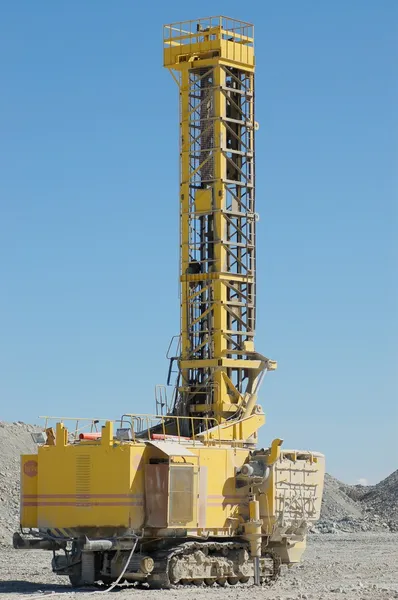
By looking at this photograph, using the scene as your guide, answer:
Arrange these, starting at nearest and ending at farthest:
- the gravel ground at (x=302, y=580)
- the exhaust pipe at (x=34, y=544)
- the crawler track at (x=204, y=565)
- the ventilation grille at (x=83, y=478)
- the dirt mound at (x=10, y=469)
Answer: the gravel ground at (x=302, y=580)
the crawler track at (x=204, y=565)
the ventilation grille at (x=83, y=478)
the exhaust pipe at (x=34, y=544)
the dirt mound at (x=10, y=469)

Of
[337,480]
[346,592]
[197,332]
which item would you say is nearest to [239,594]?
[346,592]

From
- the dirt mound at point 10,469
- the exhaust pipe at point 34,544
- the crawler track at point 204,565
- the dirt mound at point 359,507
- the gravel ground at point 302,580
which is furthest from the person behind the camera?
the dirt mound at point 359,507

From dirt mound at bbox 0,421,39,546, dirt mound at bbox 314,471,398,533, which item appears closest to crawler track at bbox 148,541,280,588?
dirt mound at bbox 0,421,39,546

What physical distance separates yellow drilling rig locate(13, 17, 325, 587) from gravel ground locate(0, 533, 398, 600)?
0.93 m

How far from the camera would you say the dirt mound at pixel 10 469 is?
49.0m

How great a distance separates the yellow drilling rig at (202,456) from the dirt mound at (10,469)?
1486cm

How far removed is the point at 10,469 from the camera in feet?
186

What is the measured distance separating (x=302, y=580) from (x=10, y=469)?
28185 mm

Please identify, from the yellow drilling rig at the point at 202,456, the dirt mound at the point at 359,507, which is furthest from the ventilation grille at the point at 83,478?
the dirt mound at the point at 359,507

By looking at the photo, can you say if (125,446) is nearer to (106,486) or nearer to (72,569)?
(106,486)

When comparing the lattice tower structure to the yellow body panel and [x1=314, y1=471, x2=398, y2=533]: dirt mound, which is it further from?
[x1=314, y1=471, x2=398, y2=533]: dirt mound

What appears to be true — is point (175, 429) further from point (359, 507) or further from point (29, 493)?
point (359, 507)

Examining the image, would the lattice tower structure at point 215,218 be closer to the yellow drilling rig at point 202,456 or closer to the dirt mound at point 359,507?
the yellow drilling rig at point 202,456

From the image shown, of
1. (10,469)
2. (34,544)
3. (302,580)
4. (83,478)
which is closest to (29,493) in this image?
(34,544)
